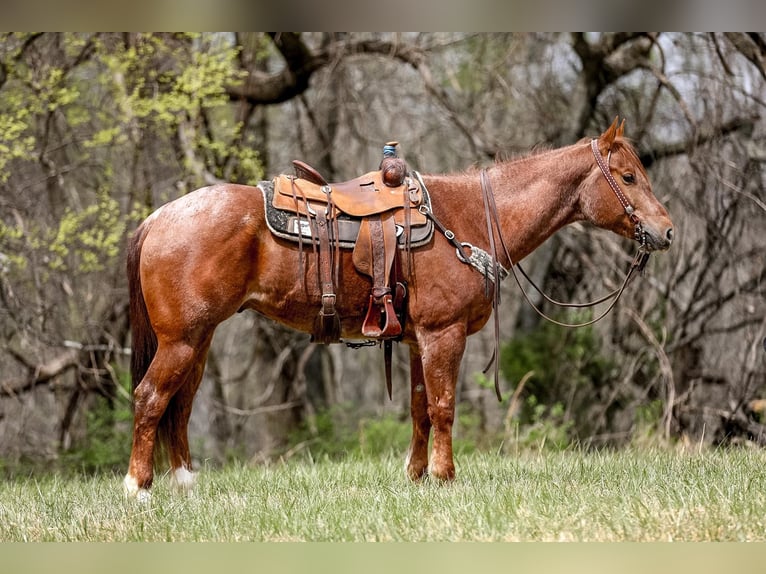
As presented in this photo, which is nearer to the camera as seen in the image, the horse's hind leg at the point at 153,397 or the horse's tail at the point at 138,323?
the horse's hind leg at the point at 153,397

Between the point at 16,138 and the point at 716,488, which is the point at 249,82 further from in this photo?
the point at 716,488

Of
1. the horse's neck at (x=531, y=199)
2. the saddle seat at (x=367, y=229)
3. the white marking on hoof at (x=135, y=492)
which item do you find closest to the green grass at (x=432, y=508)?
the white marking on hoof at (x=135, y=492)

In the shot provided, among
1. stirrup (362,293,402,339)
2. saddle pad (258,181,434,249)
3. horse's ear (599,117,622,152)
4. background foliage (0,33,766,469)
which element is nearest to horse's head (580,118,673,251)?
horse's ear (599,117,622,152)

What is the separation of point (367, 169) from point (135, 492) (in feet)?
18.5

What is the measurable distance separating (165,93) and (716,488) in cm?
615

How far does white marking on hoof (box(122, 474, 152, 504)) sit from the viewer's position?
439 centimetres

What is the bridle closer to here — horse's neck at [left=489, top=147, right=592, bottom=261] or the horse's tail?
horse's neck at [left=489, top=147, right=592, bottom=261]

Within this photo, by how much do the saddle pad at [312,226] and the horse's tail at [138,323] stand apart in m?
0.76

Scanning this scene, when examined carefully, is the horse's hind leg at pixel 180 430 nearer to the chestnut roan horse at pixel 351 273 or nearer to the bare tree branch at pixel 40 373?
the chestnut roan horse at pixel 351 273

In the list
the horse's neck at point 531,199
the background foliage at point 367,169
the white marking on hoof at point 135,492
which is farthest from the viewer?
the background foliage at point 367,169

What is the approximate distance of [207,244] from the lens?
4.52 metres

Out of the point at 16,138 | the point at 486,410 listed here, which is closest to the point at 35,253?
the point at 16,138

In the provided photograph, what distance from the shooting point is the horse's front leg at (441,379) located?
4.71m

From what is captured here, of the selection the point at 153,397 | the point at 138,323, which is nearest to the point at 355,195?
the point at 138,323
